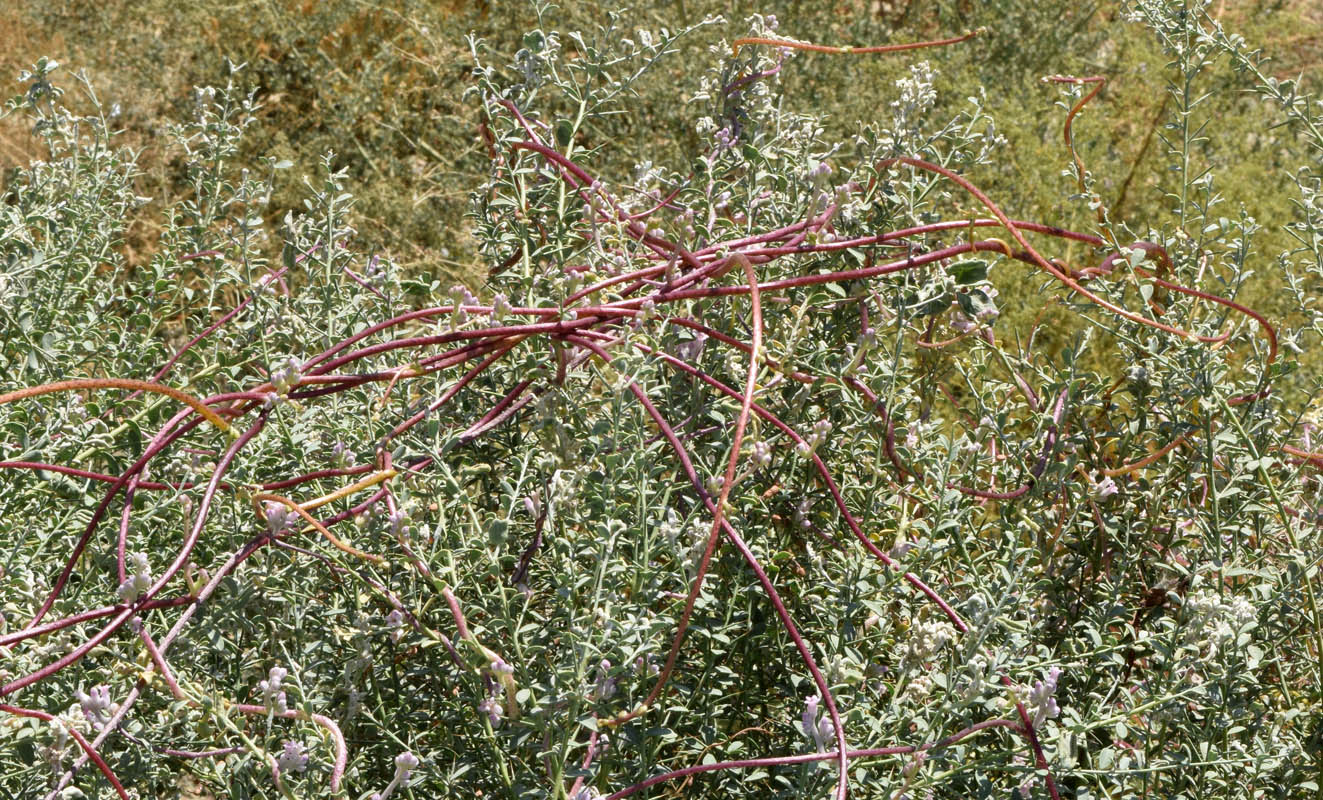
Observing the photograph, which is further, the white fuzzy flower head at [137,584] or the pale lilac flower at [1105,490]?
the pale lilac flower at [1105,490]

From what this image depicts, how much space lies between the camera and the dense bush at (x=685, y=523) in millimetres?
1166

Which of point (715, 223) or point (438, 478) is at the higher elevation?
point (715, 223)

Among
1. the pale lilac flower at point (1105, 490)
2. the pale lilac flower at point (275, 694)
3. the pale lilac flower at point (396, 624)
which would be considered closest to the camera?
the pale lilac flower at point (275, 694)

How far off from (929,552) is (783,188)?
18.2 inches

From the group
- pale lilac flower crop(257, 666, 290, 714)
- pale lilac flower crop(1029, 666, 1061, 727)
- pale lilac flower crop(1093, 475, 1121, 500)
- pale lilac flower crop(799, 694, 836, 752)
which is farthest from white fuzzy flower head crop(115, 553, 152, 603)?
pale lilac flower crop(1093, 475, 1121, 500)

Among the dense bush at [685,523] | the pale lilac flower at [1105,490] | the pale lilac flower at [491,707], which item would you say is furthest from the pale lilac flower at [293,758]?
the pale lilac flower at [1105,490]

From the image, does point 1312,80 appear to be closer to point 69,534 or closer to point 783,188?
point 783,188

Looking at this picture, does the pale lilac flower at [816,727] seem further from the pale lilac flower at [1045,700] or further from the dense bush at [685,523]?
the pale lilac flower at [1045,700]

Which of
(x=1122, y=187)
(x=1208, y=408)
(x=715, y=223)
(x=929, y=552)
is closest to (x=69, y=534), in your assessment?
(x=715, y=223)

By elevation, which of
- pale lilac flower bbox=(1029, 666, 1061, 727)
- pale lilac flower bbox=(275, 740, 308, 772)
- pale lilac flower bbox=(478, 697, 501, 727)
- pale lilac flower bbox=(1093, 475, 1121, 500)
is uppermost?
pale lilac flower bbox=(1093, 475, 1121, 500)

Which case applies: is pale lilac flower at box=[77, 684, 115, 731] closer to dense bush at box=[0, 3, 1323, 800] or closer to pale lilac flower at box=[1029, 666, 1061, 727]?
dense bush at box=[0, 3, 1323, 800]

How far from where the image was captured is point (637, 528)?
3.77ft

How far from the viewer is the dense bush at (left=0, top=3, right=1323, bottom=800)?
45.9 inches

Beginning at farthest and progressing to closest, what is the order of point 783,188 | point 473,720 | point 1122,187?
point 1122,187, point 783,188, point 473,720
